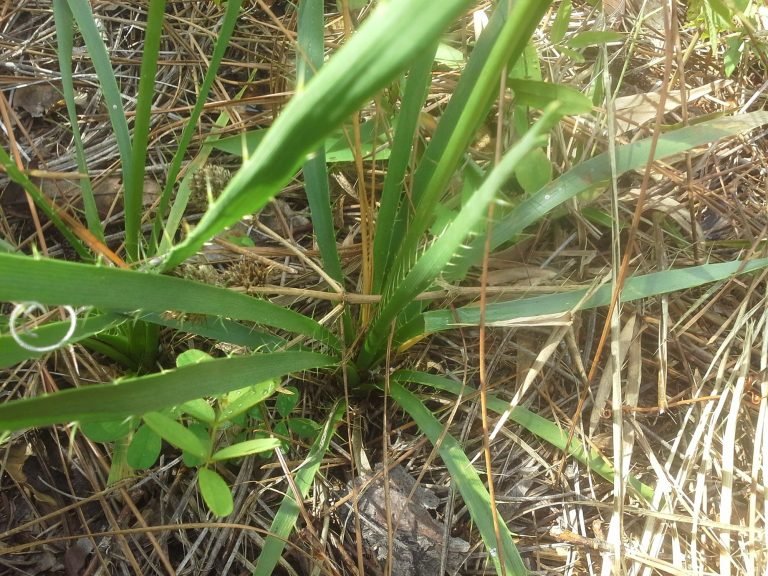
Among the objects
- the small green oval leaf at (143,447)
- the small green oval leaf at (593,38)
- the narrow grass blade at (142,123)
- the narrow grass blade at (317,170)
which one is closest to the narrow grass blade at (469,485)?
the narrow grass blade at (317,170)

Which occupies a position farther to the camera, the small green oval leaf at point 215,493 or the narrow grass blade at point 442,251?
the small green oval leaf at point 215,493

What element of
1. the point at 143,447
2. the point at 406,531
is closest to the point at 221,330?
the point at 143,447

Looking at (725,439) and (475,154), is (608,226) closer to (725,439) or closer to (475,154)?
(475,154)

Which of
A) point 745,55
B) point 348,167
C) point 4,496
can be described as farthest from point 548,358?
point 4,496

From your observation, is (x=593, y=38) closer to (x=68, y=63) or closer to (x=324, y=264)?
(x=324, y=264)

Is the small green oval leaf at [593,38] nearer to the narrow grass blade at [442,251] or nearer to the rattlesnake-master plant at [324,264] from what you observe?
the rattlesnake-master plant at [324,264]

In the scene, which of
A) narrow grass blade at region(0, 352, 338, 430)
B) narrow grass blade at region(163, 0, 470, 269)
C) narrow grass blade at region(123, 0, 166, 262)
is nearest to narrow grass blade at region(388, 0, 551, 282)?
narrow grass blade at region(163, 0, 470, 269)
